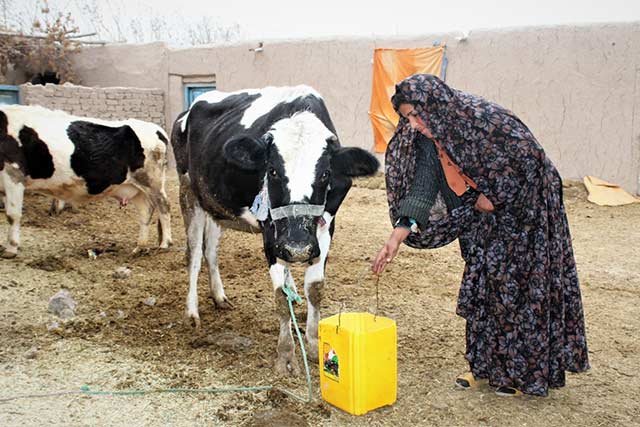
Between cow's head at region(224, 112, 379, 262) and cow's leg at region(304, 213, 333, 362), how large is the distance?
36 cm

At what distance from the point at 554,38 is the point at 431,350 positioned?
7942 mm

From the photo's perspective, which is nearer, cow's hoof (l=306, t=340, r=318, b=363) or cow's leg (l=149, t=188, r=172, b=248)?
cow's hoof (l=306, t=340, r=318, b=363)

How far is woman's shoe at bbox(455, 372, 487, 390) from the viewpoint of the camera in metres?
3.27

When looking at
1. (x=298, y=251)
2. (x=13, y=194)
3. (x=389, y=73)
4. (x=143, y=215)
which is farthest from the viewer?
(x=389, y=73)

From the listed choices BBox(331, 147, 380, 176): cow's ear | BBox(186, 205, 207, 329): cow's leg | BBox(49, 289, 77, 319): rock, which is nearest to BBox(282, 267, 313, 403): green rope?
BBox(331, 147, 380, 176): cow's ear

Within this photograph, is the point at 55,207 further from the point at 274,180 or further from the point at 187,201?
the point at 274,180

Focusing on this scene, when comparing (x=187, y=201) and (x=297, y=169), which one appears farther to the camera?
(x=187, y=201)

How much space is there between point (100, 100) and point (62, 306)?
837 centimetres

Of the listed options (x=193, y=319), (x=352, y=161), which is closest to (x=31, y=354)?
(x=193, y=319)

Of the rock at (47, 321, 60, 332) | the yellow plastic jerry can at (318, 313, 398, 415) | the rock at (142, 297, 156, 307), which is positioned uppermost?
the yellow plastic jerry can at (318, 313, 398, 415)

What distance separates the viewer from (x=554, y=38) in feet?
32.5

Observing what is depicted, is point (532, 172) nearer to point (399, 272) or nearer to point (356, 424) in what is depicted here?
point (356, 424)

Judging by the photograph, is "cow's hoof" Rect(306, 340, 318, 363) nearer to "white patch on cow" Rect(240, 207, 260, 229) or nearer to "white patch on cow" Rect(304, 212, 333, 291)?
"white patch on cow" Rect(304, 212, 333, 291)

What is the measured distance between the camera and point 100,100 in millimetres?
11891
